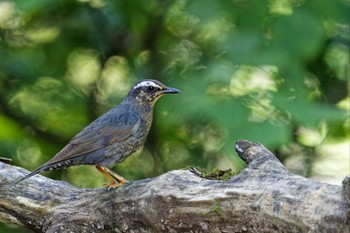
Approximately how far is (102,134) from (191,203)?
172 centimetres

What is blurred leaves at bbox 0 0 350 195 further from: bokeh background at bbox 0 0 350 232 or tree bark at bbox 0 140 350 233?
tree bark at bbox 0 140 350 233

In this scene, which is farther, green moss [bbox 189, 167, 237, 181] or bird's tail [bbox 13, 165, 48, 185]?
bird's tail [bbox 13, 165, 48, 185]

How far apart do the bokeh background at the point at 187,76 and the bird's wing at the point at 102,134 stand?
489 mm

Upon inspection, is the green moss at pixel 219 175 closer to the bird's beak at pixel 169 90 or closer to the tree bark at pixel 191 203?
the tree bark at pixel 191 203

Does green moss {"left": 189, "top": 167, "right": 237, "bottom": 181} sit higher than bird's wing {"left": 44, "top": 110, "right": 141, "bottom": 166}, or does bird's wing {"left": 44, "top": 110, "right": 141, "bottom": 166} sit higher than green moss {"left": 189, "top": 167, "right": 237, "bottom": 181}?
green moss {"left": 189, "top": 167, "right": 237, "bottom": 181}

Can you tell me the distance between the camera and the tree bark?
4.86m

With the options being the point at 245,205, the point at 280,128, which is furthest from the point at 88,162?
the point at 245,205

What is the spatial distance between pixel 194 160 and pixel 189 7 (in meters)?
1.65

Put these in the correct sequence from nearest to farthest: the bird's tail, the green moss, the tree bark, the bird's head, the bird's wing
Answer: the tree bark
the green moss
the bird's tail
the bird's wing
the bird's head

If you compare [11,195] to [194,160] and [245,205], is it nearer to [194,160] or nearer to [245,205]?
[245,205]

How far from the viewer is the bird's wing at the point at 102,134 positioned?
22.3ft

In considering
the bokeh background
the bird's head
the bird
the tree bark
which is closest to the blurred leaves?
the bokeh background

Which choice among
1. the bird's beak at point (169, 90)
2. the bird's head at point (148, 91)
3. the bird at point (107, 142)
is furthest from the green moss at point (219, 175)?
the bird's head at point (148, 91)

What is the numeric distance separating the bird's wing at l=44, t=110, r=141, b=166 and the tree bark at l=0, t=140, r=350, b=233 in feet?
1.03
